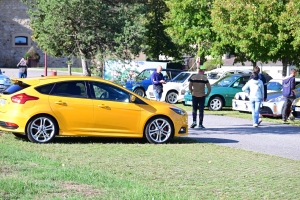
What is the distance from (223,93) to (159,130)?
13175mm

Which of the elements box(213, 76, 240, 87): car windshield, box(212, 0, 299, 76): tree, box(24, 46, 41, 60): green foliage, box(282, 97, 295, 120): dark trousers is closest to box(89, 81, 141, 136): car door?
box(282, 97, 295, 120): dark trousers

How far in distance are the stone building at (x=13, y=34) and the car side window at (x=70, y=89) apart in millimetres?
50450

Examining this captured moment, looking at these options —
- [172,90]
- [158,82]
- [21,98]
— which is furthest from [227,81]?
[21,98]

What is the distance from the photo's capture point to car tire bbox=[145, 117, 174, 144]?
1493 centimetres

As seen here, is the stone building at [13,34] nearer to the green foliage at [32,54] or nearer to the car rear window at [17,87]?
the green foliage at [32,54]

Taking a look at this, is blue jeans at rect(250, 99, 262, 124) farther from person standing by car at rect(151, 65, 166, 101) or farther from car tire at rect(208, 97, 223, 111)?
car tire at rect(208, 97, 223, 111)

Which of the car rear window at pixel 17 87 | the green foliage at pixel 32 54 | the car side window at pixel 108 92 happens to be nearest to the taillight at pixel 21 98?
the car rear window at pixel 17 87

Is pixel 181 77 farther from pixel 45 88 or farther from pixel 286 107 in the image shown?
pixel 45 88

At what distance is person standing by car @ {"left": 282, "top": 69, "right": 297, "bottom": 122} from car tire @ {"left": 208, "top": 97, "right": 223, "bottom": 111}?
5587 millimetres

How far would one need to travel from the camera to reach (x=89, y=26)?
1812cm

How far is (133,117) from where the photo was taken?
14.8 meters

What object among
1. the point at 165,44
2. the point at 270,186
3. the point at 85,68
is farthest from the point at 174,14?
the point at 270,186

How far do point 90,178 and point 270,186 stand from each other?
8.63 ft

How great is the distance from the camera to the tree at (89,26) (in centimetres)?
1764
